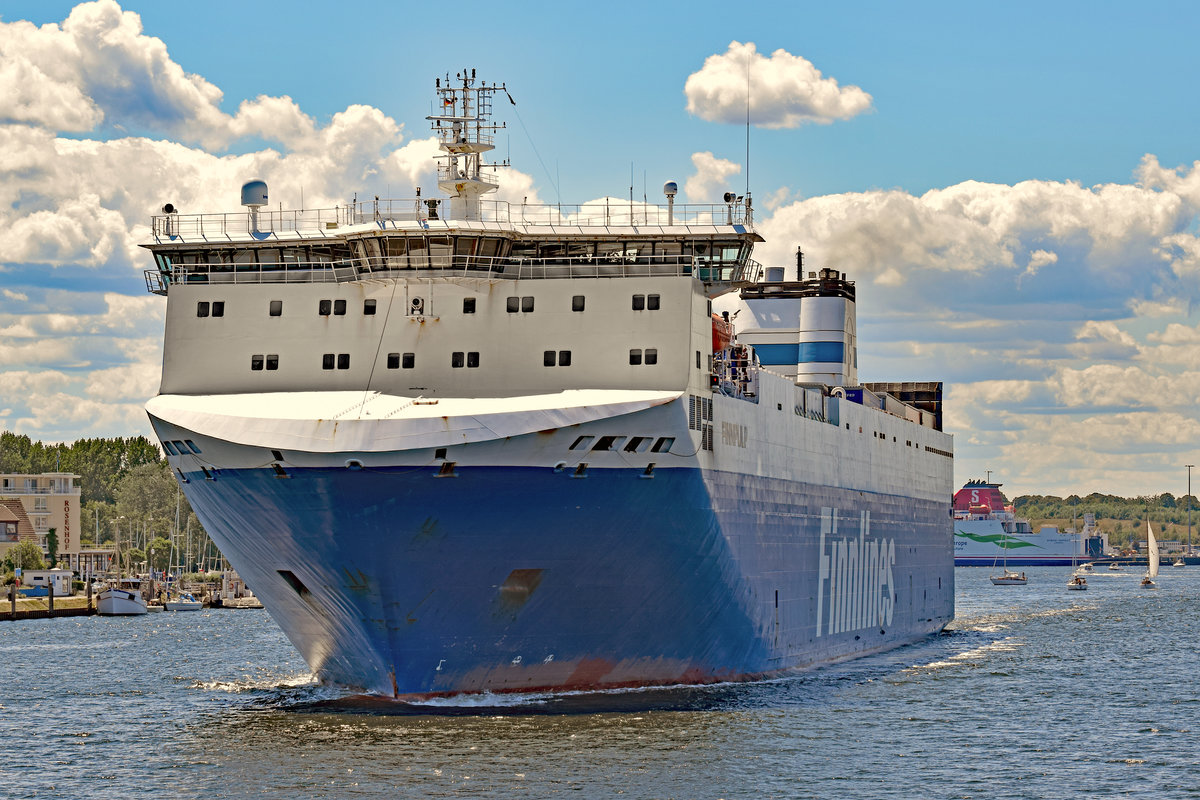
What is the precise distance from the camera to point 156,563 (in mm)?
126250

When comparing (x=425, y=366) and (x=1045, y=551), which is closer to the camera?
(x=425, y=366)

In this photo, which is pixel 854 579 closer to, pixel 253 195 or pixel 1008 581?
pixel 253 195

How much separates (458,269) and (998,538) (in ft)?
537

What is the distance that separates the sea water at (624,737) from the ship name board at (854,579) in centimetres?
161

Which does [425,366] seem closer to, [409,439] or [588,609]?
[409,439]

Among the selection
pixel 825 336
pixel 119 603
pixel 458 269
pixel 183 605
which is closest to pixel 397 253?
pixel 458 269

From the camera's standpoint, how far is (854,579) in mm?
45938

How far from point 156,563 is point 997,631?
82501mm

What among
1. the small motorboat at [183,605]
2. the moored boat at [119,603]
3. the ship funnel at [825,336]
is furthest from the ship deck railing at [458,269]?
the small motorboat at [183,605]

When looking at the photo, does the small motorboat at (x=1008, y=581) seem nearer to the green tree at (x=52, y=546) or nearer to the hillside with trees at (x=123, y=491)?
the hillside with trees at (x=123, y=491)

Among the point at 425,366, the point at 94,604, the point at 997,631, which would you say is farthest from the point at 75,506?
the point at 425,366

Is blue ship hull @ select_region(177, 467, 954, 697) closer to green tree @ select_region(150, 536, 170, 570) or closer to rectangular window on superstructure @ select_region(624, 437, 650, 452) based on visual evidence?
rectangular window on superstructure @ select_region(624, 437, 650, 452)

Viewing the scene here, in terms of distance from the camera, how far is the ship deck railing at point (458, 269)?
1260 inches

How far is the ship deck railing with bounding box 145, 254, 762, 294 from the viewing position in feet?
→ 105
